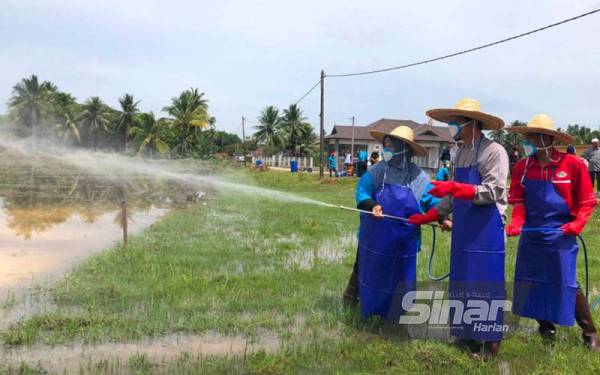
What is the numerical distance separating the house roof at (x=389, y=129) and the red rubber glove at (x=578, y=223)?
38436mm

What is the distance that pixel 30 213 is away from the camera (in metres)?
14.2

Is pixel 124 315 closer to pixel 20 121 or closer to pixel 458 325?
pixel 458 325

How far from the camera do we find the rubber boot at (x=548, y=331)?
16.2ft

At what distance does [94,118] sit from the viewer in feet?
208

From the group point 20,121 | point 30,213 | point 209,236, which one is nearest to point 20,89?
point 20,121

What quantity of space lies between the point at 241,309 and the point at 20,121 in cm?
6260

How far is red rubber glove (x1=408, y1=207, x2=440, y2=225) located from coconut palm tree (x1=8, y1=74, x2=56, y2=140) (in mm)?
62130

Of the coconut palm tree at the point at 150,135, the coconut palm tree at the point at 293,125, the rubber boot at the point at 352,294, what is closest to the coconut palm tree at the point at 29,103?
the coconut palm tree at the point at 150,135

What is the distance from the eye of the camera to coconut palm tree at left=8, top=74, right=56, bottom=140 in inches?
2315

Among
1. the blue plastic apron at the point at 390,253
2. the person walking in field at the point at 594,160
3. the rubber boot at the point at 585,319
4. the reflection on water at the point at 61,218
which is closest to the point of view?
the rubber boot at the point at 585,319

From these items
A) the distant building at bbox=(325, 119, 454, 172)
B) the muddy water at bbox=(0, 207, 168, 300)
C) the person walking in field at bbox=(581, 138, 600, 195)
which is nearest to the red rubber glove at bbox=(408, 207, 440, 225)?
the muddy water at bbox=(0, 207, 168, 300)

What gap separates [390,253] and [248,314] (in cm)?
165

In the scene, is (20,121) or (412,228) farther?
(20,121)

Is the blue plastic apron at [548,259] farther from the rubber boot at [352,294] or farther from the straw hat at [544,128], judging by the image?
the rubber boot at [352,294]
